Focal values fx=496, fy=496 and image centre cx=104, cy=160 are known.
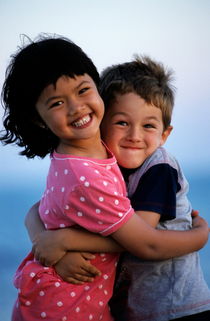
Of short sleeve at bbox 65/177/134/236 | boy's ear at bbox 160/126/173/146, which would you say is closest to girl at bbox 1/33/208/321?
short sleeve at bbox 65/177/134/236

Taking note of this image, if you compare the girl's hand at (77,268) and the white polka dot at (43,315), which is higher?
the girl's hand at (77,268)

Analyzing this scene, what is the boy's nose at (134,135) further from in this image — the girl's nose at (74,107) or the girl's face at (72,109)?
the girl's nose at (74,107)

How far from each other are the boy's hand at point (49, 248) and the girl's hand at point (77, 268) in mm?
30

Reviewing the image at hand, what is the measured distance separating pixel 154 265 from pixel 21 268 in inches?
22.4

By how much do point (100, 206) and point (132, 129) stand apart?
17.7 inches

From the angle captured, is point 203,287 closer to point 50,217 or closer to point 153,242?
point 153,242

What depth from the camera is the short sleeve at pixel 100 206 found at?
5.84 ft

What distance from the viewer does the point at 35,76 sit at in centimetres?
192

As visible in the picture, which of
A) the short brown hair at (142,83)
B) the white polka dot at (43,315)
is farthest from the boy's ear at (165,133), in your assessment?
the white polka dot at (43,315)

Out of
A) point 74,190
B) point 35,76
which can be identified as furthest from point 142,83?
point 74,190

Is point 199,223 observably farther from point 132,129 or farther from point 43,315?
point 43,315

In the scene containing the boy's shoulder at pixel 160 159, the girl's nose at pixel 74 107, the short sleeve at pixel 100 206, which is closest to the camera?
the short sleeve at pixel 100 206

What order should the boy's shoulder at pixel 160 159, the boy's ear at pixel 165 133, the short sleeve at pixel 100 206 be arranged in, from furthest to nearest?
the boy's ear at pixel 165 133 < the boy's shoulder at pixel 160 159 < the short sleeve at pixel 100 206

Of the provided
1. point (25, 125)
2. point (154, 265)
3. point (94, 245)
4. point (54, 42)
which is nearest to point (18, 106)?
point (25, 125)
